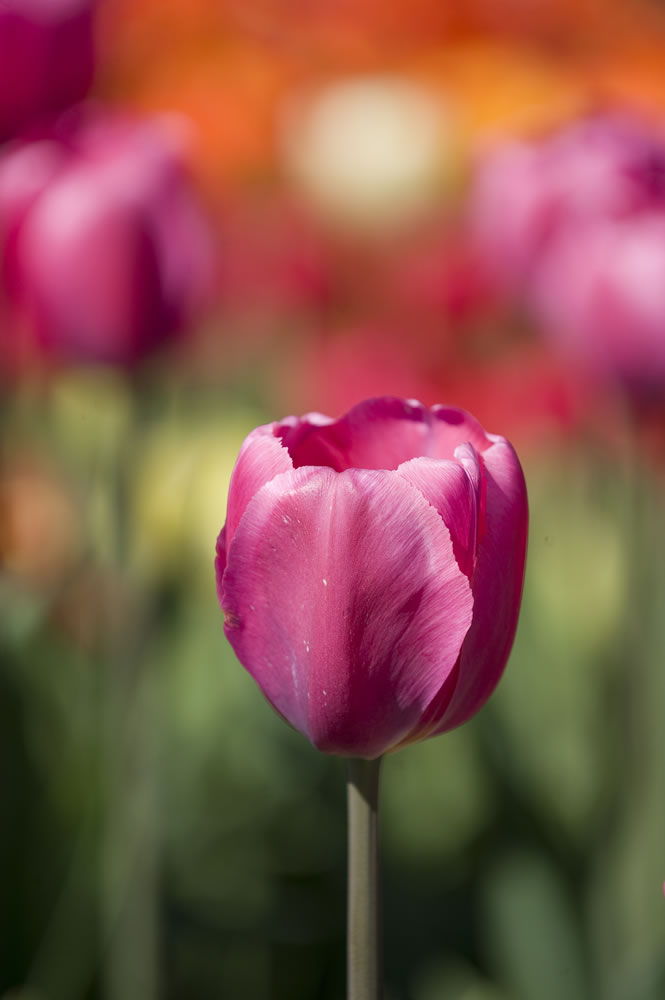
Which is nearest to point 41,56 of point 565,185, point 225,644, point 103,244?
point 103,244

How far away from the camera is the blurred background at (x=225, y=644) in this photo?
655 mm

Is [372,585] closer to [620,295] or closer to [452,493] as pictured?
[452,493]

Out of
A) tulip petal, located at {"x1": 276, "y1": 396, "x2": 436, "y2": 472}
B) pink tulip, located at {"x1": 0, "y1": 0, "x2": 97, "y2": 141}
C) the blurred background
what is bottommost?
the blurred background

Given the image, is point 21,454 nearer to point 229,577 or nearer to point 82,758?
point 82,758

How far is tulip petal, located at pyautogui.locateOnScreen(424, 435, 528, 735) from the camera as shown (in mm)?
300

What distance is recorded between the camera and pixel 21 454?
1.11 meters

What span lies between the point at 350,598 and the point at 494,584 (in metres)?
0.04

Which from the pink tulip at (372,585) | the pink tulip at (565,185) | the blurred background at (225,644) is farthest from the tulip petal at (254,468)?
the pink tulip at (565,185)

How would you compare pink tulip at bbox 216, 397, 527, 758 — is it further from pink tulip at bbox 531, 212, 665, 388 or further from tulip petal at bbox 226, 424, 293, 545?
pink tulip at bbox 531, 212, 665, 388

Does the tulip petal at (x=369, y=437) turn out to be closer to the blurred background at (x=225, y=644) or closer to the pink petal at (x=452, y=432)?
the pink petal at (x=452, y=432)

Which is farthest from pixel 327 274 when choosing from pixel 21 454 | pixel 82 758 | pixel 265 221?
pixel 82 758

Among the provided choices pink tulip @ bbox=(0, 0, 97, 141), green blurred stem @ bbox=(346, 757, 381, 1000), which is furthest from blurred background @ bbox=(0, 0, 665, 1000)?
green blurred stem @ bbox=(346, 757, 381, 1000)

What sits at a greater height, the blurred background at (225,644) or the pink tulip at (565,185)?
the pink tulip at (565,185)

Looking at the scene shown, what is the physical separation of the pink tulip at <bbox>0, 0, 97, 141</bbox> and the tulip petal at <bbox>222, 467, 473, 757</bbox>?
1.53 feet
